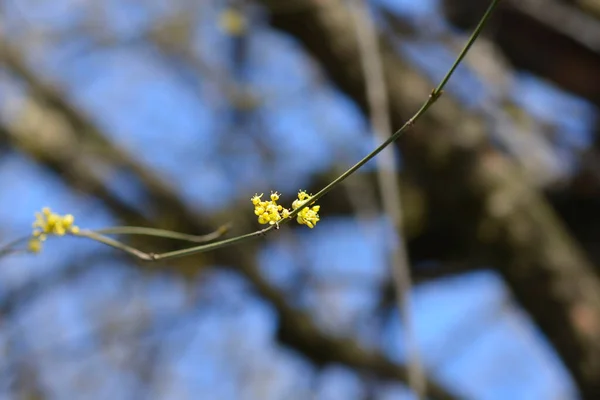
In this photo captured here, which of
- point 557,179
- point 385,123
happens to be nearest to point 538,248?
point 557,179

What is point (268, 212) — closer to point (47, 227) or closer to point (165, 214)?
point (47, 227)

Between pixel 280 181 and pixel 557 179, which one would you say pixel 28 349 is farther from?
pixel 557 179

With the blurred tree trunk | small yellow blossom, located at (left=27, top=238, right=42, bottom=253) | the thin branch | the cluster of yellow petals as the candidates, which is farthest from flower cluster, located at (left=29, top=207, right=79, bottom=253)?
the blurred tree trunk

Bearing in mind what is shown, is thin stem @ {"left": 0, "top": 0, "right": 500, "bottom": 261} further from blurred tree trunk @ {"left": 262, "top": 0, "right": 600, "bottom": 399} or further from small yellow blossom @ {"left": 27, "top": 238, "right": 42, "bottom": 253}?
blurred tree trunk @ {"left": 262, "top": 0, "right": 600, "bottom": 399}

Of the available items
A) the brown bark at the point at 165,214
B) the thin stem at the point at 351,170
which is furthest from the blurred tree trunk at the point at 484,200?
the thin stem at the point at 351,170

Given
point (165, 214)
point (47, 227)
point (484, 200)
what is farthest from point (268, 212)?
point (165, 214)

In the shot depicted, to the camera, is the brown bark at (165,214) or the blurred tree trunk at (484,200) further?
the brown bark at (165,214)

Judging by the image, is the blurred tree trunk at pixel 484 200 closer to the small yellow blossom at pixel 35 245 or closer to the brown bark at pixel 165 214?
the brown bark at pixel 165 214

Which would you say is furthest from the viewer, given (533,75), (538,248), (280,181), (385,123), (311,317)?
(280,181)
